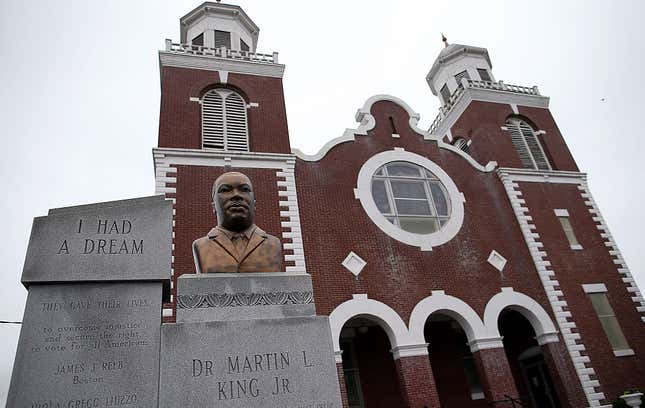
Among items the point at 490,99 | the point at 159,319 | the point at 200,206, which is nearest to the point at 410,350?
the point at 200,206

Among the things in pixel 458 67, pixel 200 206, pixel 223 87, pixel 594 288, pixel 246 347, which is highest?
pixel 458 67

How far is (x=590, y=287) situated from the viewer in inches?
664

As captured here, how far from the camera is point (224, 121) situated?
1650cm

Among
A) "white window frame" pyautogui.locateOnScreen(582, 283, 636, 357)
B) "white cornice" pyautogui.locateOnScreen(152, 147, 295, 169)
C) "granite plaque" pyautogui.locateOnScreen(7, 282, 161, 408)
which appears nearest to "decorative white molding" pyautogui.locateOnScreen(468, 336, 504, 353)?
"white window frame" pyautogui.locateOnScreen(582, 283, 636, 357)

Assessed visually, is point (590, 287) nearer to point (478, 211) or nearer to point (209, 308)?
point (478, 211)

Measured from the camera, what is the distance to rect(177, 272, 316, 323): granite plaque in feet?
17.1

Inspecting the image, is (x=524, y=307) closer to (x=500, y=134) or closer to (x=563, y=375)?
(x=563, y=375)

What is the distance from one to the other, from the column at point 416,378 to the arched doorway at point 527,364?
480 cm

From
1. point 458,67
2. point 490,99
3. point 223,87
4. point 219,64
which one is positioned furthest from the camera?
point 458,67

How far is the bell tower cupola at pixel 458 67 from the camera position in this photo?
24.9 metres

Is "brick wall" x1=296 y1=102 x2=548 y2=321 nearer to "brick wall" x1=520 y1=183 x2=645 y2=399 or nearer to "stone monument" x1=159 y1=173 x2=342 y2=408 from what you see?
"brick wall" x1=520 y1=183 x2=645 y2=399

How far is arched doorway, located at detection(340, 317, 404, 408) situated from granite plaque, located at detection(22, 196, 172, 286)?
8542mm

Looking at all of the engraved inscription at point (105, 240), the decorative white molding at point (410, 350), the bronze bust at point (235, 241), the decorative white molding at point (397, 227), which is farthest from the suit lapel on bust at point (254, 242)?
the decorative white molding at point (397, 227)

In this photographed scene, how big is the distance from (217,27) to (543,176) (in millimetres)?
16544
